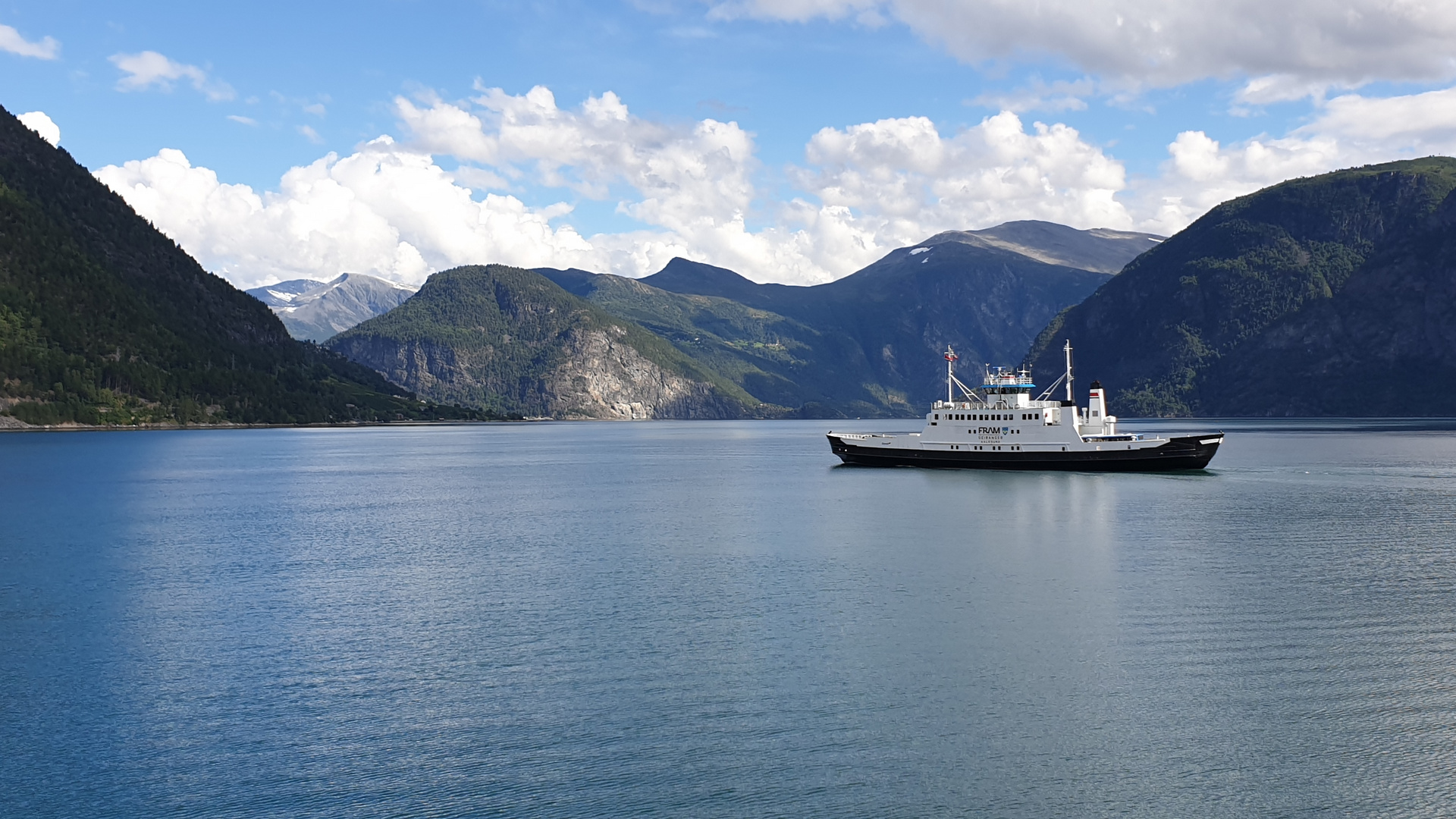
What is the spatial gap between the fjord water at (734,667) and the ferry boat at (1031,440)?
153 ft

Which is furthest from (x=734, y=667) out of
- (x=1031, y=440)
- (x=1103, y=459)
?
(x=1103, y=459)

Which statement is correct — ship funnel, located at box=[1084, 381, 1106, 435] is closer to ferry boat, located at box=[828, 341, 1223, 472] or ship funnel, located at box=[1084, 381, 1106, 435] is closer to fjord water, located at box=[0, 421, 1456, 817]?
ferry boat, located at box=[828, 341, 1223, 472]

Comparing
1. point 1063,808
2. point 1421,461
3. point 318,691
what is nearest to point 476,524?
point 318,691

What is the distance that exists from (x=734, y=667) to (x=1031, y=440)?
349ft

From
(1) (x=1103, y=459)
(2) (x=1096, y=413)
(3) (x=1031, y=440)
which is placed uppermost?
(2) (x=1096, y=413)

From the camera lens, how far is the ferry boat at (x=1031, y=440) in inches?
5335

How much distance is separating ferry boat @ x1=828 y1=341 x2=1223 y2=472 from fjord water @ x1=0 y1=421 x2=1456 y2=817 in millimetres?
46534

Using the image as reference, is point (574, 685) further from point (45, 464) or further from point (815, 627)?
point (45, 464)

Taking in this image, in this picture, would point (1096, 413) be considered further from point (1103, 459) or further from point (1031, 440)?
point (1031, 440)

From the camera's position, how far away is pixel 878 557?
2704 inches

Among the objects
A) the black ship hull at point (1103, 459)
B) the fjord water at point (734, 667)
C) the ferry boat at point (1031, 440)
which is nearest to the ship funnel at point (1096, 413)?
the ferry boat at point (1031, 440)

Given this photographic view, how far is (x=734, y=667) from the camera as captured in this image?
133 ft

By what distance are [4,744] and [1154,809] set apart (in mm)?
33574

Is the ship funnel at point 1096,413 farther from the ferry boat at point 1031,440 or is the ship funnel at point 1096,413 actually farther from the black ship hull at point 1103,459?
the black ship hull at point 1103,459
